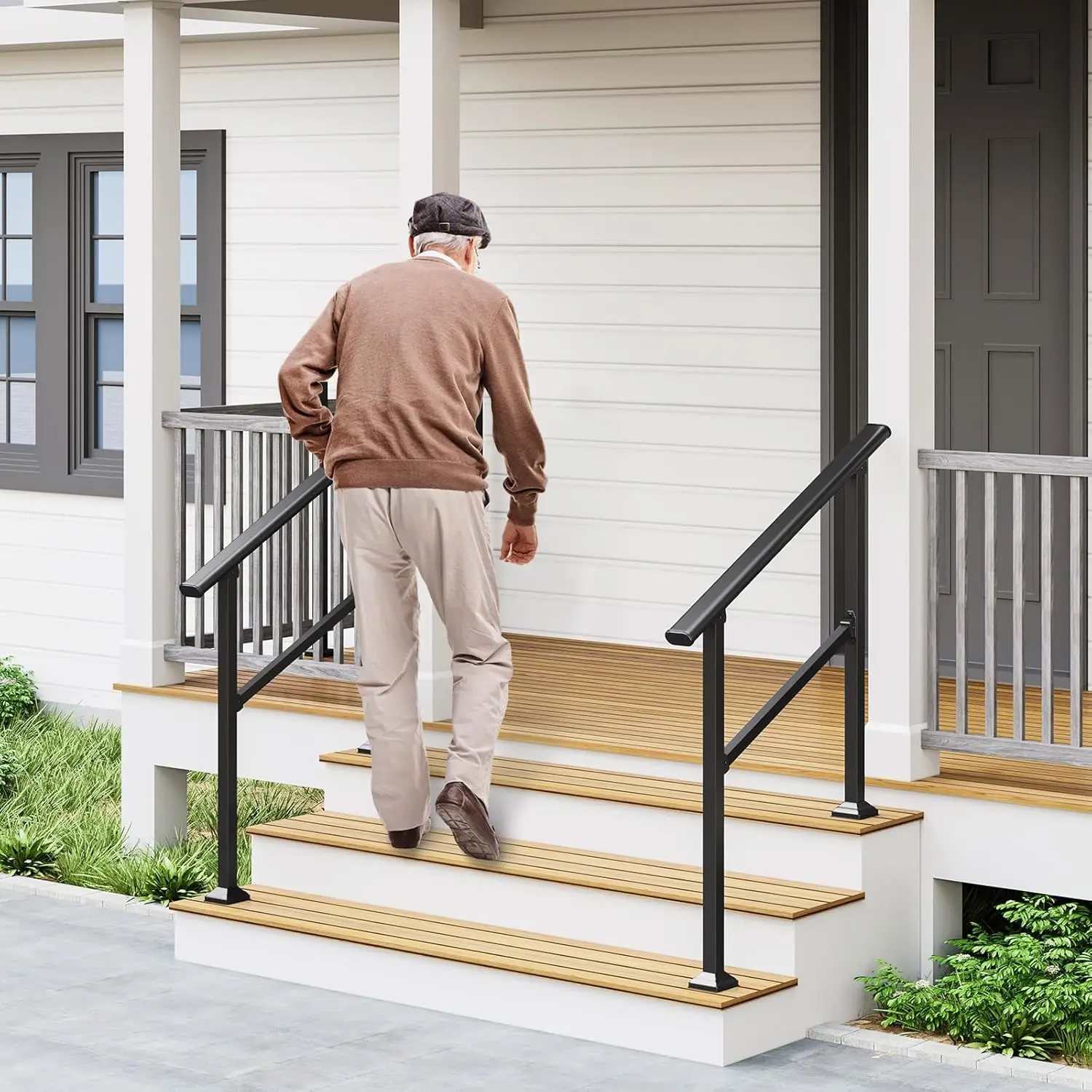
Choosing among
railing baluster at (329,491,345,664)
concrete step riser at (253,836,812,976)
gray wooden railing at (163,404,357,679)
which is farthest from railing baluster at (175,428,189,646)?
concrete step riser at (253,836,812,976)

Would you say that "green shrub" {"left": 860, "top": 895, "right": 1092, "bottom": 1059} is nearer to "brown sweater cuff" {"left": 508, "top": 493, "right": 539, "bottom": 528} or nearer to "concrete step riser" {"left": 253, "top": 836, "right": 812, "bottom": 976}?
"concrete step riser" {"left": 253, "top": 836, "right": 812, "bottom": 976}

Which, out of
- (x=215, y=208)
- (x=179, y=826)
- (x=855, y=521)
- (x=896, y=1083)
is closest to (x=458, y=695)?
(x=855, y=521)

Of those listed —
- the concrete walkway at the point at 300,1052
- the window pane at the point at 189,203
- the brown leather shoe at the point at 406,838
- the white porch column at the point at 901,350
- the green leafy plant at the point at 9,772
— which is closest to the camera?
the concrete walkway at the point at 300,1052

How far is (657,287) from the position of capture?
817cm

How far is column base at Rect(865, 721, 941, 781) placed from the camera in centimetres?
599

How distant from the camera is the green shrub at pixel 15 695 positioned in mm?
9992

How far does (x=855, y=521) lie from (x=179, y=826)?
3.15 metres

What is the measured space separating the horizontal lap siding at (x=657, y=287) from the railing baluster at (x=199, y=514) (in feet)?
4.69

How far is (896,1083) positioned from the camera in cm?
520

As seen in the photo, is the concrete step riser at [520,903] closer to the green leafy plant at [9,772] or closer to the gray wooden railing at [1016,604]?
the gray wooden railing at [1016,604]

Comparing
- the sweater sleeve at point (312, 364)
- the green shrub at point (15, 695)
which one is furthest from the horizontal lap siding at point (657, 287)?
the green shrub at point (15, 695)

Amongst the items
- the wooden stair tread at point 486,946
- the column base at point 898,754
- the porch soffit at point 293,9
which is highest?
the porch soffit at point 293,9

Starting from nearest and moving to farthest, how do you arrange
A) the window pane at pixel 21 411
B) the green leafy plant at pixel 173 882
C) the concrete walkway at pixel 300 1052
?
the concrete walkway at pixel 300 1052 < the green leafy plant at pixel 173 882 < the window pane at pixel 21 411

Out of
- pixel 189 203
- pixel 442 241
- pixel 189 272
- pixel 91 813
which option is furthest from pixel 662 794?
pixel 189 203
